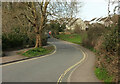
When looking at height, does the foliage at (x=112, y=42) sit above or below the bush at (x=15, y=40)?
above

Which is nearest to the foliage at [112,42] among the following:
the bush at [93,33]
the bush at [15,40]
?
the bush at [93,33]

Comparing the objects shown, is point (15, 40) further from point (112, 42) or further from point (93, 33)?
point (112, 42)

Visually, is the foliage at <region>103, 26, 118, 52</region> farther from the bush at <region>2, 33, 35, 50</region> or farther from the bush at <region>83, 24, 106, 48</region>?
the bush at <region>2, 33, 35, 50</region>

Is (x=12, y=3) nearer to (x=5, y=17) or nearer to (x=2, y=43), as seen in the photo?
(x=5, y=17)

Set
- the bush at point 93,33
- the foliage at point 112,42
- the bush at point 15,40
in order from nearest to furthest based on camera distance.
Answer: the foliage at point 112,42 < the bush at point 15,40 < the bush at point 93,33

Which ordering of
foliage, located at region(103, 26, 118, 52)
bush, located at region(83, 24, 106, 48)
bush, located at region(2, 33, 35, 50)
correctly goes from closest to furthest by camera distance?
1. foliage, located at region(103, 26, 118, 52)
2. bush, located at region(2, 33, 35, 50)
3. bush, located at region(83, 24, 106, 48)

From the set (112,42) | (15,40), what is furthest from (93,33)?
(112,42)

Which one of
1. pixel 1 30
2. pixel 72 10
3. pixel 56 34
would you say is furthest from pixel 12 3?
pixel 56 34

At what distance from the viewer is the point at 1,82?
21.8 feet

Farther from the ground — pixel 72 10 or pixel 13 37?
pixel 72 10

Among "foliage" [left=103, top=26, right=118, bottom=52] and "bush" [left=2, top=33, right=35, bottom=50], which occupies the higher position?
"foliage" [left=103, top=26, right=118, bottom=52]

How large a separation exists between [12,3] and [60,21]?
7.58m

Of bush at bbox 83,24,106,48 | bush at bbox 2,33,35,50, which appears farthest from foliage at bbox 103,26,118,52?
bush at bbox 2,33,35,50

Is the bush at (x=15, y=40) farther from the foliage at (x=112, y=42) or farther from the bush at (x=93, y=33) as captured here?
the foliage at (x=112, y=42)
